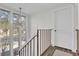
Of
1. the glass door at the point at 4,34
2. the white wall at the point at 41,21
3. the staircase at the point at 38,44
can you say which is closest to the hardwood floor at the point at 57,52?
the staircase at the point at 38,44

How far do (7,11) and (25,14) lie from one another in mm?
248

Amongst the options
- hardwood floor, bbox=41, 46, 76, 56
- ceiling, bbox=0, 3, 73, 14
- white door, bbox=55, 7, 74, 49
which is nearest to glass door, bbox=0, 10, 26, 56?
ceiling, bbox=0, 3, 73, 14

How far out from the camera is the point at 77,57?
168cm

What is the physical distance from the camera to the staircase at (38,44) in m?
1.80

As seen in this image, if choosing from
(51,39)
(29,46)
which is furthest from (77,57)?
(29,46)

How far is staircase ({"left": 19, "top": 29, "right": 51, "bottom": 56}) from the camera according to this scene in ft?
5.92

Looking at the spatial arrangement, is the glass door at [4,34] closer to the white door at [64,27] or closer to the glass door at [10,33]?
the glass door at [10,33]

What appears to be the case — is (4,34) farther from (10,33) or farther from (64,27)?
(64,27)

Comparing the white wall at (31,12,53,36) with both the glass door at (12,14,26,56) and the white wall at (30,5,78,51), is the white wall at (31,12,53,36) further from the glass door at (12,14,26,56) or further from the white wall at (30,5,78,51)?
the glass door at (12,14,26,56)

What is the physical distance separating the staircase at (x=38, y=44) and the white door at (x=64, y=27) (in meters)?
0.14

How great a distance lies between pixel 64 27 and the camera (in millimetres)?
1774

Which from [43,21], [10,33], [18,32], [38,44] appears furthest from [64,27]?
[10,33]

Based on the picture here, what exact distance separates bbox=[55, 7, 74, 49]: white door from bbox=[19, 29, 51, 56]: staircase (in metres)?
0.14

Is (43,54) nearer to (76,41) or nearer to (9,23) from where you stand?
(76,41)
